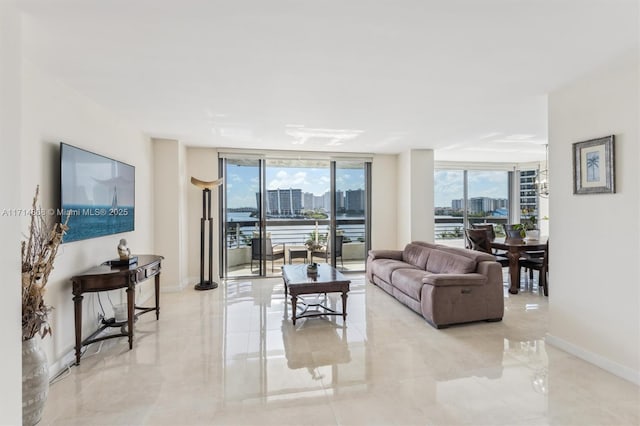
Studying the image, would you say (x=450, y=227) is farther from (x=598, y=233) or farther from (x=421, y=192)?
(x=598, y=233)

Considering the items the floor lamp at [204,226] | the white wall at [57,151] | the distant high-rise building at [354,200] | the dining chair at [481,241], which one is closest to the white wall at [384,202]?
the distant high-rise building at [354,200]

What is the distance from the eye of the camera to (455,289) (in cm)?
349

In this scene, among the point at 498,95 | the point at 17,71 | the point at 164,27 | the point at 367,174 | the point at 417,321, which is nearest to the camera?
the point at 17,71

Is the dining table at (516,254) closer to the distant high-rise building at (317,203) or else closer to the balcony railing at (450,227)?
the balcony railing at (450,227)

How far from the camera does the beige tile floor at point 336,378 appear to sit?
6.68 ft

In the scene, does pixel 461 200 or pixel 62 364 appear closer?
pixel 62 364

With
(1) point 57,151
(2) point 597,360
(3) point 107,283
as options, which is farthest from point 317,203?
(2) point 597,360

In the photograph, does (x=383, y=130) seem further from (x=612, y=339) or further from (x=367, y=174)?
(x=612, y=339)

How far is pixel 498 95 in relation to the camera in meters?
3.06

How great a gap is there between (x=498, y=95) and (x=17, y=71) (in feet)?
12.0

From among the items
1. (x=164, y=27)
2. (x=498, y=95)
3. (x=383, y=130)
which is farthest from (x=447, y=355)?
(x=164, y=27)

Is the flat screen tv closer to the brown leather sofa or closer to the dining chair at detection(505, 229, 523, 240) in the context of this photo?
the brown leather sofa

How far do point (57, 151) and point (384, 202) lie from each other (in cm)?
515

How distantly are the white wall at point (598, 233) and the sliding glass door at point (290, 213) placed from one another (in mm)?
3605
